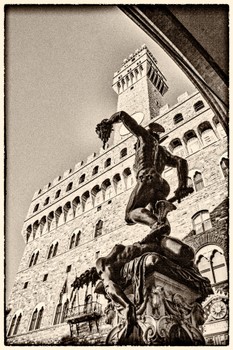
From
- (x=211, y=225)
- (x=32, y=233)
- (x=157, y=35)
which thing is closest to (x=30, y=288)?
(x=32, y=233)

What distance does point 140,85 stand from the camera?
57.3ft

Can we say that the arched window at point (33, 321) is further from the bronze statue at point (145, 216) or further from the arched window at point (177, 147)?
the arched window at point (177, 147)

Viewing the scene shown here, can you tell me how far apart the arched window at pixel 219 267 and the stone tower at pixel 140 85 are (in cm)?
867

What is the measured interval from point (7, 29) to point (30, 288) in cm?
908

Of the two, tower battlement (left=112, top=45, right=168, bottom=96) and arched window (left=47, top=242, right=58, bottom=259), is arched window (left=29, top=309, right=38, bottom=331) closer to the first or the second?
arched window (left=47, top=242, right=58, bottom=259)

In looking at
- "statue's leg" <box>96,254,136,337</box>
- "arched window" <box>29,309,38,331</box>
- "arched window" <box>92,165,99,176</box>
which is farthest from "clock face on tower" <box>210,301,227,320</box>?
"arched window" <box>92,165,99,176</box>

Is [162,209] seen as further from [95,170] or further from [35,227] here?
[35,227]

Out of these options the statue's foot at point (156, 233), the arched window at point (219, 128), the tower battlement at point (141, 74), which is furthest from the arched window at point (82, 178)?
the statue's foot at point (156, 233)

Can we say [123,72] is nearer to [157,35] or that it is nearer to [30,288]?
[30,288]

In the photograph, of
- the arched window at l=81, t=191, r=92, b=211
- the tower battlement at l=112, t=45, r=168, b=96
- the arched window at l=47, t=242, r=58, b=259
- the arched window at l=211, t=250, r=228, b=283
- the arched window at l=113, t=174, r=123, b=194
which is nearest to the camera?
the arched window at l=211, t=250, r=228, b=283

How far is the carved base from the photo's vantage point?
4148mm

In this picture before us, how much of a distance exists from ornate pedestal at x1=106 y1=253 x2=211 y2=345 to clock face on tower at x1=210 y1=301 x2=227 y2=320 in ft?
5.49

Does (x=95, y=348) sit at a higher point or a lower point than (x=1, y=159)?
lower

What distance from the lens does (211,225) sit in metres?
8.09
